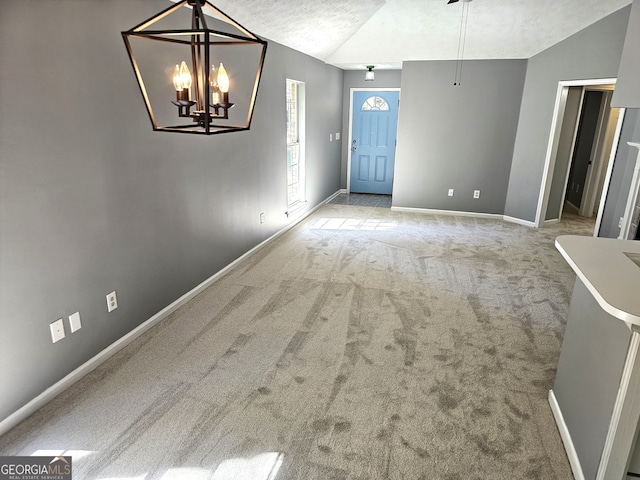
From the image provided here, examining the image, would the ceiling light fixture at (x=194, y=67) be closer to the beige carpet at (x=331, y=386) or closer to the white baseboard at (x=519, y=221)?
the beige carpet at (x=331, y=386)

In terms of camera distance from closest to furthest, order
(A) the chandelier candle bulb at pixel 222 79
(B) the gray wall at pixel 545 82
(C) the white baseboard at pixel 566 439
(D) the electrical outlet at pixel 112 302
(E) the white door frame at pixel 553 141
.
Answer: (A) the chandelier candle bulb at pixel 222 79, (C) the white baseboard at pixel 566 439, (D) the electrical outlet at pixel 112 302, (B) the gray wall at pixel 545 82, (E) the white door frame at pixel 553 141

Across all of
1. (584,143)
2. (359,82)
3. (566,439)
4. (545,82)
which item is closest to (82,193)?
(566,439)

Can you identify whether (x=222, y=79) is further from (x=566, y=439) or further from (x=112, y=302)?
(x=566, y=439)

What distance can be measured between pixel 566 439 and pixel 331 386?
1207mm

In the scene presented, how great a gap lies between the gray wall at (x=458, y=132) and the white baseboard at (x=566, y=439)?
4611 mm

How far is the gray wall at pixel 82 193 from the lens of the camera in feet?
6.40

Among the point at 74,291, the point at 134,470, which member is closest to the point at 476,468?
the point at 134,470

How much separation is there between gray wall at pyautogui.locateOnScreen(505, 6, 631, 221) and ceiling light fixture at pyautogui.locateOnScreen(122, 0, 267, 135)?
12.8ft

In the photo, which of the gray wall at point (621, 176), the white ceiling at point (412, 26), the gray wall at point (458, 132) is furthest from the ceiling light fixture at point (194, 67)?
the gray wall at point (621, 176)

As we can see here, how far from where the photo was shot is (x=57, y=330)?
2.26 m

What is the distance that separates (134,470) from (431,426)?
1427 mm

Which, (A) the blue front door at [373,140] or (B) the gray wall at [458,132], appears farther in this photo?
(A) the blue front door at [373,140]

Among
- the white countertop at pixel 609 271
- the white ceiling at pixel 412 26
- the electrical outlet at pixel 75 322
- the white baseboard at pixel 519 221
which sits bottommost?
the white baseboard at pixel 519 221

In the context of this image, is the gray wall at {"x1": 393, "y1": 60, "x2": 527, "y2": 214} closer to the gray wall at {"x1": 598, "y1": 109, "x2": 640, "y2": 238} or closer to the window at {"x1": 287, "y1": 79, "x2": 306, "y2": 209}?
the window at {"x1": 287, "y1": 79, "x2": 306, "y2": 209}
